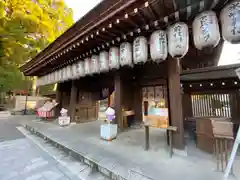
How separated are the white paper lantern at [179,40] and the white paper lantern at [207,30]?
196mm

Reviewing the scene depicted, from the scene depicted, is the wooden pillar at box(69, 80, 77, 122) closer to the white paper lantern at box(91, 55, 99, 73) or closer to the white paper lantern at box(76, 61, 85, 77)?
the white paper lantern at box(76, 61, 85, 77)

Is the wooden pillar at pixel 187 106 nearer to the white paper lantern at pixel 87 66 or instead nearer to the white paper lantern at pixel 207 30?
the white paper lantern at pixel 207 30

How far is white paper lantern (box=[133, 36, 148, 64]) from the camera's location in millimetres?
2967

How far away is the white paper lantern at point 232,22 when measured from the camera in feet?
6.36

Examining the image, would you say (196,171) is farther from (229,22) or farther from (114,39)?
(114,39)

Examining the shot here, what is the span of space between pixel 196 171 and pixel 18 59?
15.0m

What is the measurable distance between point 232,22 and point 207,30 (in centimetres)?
32

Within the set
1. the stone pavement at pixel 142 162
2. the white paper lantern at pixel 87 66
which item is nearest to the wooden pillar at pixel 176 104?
the stone pavement at pixel 142 162

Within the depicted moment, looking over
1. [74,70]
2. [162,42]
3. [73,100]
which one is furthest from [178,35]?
[73,100]

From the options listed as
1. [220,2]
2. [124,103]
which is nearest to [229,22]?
[220,2]

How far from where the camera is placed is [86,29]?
11.1 ft

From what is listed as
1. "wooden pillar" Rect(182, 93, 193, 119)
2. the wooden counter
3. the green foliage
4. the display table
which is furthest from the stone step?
the green foliage

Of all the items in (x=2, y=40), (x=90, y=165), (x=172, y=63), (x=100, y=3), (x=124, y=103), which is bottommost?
(x=90, y=165)

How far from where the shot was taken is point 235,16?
1.96 m
